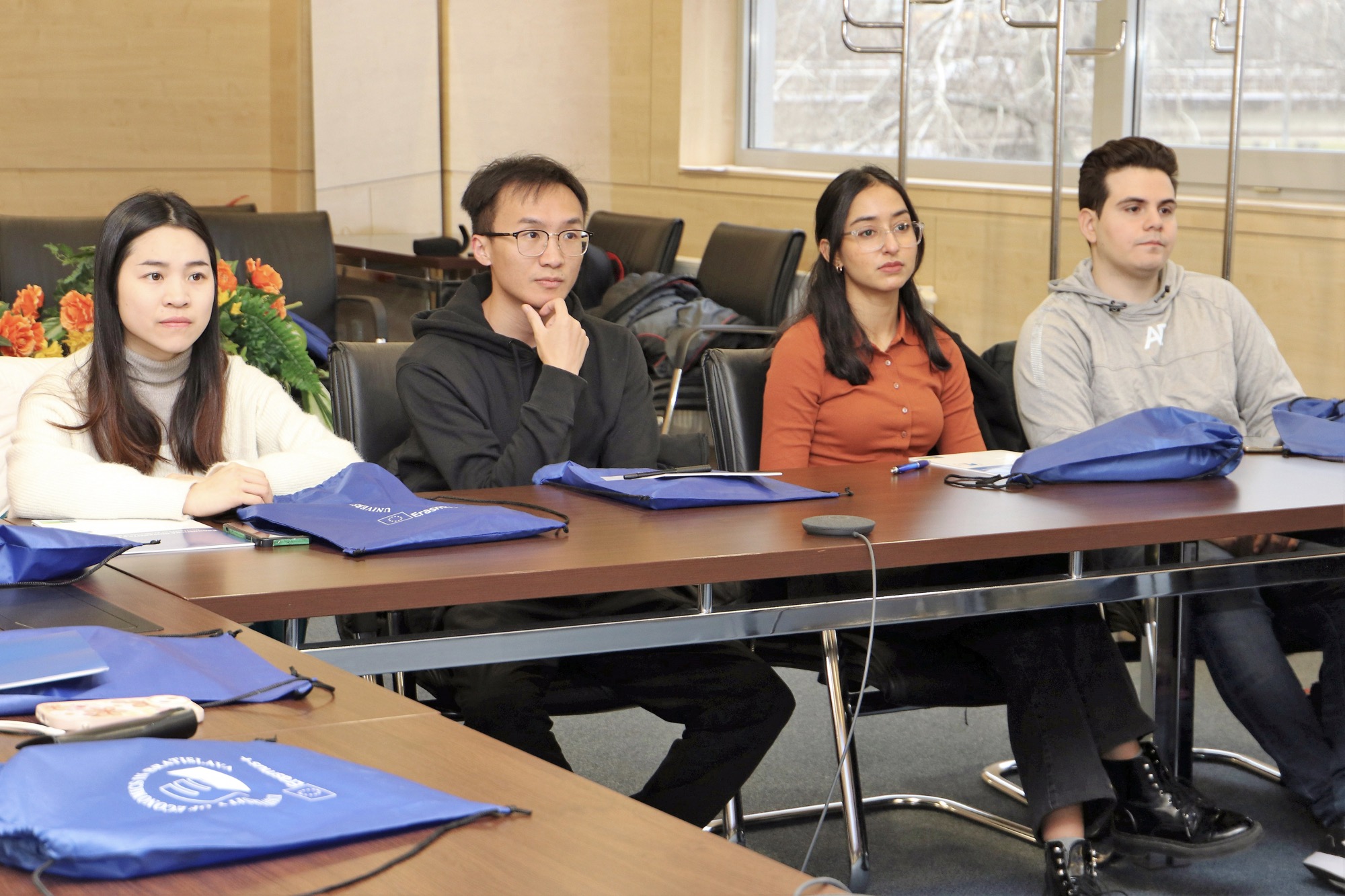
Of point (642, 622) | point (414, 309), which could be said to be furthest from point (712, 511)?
point (414, 309)

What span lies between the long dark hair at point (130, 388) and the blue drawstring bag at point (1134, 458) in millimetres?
1137

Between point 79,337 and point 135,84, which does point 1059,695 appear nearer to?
point 79,337

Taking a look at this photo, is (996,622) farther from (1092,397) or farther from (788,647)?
(1092,397)

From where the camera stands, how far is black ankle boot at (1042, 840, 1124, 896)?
6.91ft

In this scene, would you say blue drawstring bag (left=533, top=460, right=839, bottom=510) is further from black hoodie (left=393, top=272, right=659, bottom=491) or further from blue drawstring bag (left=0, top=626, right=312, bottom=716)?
blue drawstring bag (left=0, top=626, right=312, bottom=716)

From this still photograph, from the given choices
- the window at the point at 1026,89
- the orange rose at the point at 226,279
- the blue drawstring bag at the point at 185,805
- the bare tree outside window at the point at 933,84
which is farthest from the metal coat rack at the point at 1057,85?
the blue drawstring bag at the point at 185,805

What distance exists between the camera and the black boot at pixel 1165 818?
87.4 inches

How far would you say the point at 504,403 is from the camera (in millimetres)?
2416

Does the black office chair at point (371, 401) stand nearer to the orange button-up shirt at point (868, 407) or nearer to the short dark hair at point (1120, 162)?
the orange button-up shirt at point (868, 407)

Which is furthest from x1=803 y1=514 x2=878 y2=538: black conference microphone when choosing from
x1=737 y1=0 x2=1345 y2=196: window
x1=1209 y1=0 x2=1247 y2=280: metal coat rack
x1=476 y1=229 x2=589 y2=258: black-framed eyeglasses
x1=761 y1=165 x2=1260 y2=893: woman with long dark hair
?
x1=737 y1=0 x2=1345 y2=196: window

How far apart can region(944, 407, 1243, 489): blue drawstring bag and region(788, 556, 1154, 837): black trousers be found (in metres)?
0.16

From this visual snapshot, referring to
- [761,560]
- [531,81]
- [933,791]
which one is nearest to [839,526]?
[761,560]

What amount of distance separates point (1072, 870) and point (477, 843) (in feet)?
4.87

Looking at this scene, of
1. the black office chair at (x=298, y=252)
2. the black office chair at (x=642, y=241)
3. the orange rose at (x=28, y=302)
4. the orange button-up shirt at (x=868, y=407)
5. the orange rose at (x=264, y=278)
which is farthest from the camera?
the black office chair at (x=642, y=241)
